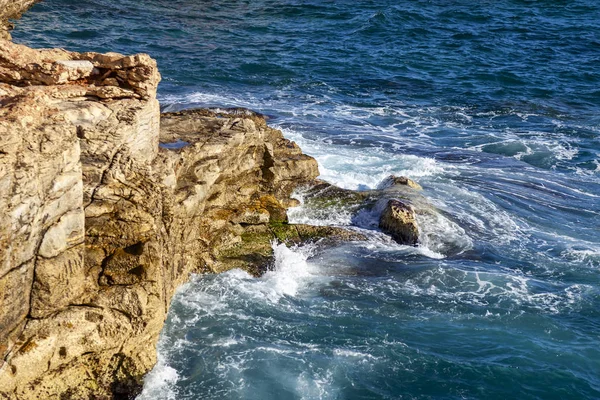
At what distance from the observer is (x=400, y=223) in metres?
19.0

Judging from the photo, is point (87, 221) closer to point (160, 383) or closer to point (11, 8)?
point (160, 383)

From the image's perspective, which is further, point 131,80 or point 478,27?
point 478,27

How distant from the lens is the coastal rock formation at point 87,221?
9984 millimetres

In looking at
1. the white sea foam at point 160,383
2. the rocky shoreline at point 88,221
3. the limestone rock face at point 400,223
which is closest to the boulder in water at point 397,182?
the limestone rock face at point 400,223

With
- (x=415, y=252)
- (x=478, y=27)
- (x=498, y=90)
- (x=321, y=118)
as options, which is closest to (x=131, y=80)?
(x=415, y=252)

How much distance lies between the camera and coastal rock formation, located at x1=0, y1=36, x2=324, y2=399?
9.98 metres

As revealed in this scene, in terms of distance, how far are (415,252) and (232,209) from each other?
181 inches

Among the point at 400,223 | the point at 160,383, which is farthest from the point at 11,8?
the point at 160,383

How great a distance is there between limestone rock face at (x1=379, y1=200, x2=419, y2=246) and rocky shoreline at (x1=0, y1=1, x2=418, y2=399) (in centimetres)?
489

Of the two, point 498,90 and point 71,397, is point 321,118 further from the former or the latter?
point 71,397

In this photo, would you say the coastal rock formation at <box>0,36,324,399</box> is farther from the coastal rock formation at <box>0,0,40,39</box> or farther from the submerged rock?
the coastal rock formation at <box>0,0,40,39</box>

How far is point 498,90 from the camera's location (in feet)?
116

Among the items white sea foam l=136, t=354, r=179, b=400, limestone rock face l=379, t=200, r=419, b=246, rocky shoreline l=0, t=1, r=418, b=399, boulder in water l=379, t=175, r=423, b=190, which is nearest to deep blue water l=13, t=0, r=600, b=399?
white sea foam l=136, t=354, r=179, b=400

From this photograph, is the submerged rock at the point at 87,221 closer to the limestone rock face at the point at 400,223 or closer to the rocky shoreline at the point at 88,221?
the rocky shoreline at the point at 88,221
